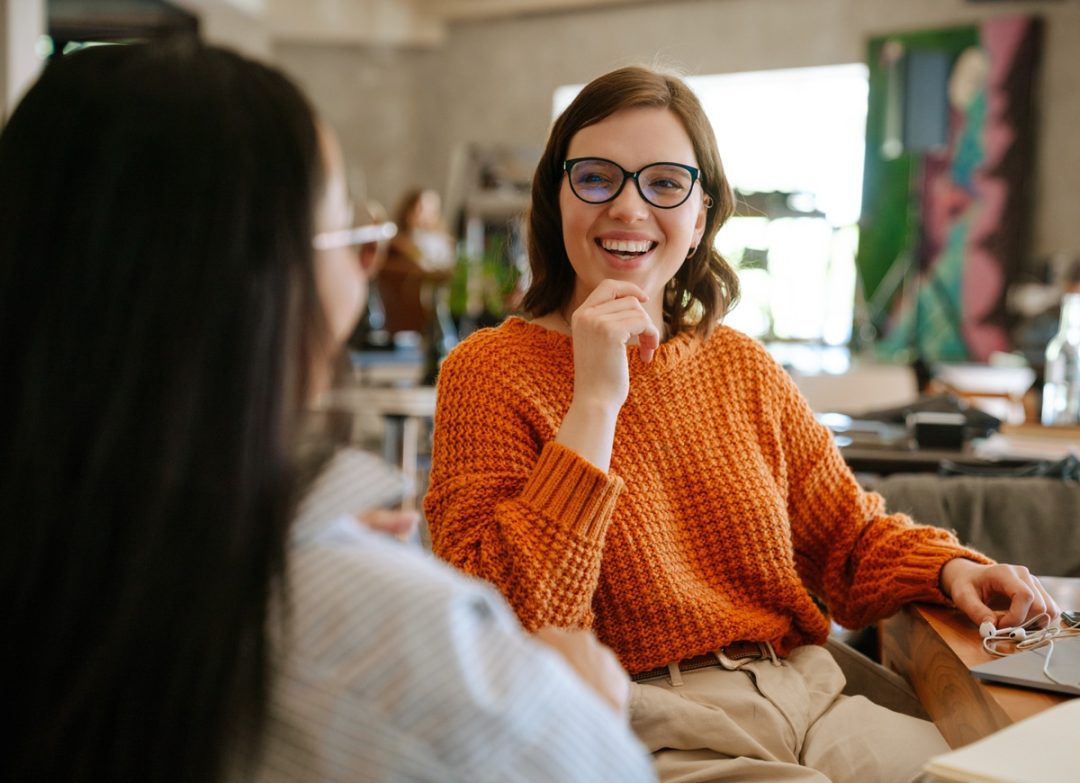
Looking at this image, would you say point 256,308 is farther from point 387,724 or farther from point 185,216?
point 387,724

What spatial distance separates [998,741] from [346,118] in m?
8.41

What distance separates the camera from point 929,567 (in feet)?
3.84

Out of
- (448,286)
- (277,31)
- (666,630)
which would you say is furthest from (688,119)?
(277,31)

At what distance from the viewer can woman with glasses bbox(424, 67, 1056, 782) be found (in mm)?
1023

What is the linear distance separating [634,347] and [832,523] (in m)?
0.35

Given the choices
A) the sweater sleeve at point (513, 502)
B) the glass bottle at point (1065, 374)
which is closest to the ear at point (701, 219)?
the sweater sleeve at point (513, 502)

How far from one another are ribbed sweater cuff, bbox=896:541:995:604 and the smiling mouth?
0.50 metres

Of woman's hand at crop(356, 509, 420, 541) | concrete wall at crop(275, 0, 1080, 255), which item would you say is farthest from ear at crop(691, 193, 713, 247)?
concrete wall at crop(275, 0, 1080, 255)

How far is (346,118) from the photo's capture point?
848 cm

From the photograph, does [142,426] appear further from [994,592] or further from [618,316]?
[994,592]

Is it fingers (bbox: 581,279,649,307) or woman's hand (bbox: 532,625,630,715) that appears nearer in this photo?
woman's hand (bbox: 532,625,630,715)

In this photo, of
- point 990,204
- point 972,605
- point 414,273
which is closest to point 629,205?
point 972,605

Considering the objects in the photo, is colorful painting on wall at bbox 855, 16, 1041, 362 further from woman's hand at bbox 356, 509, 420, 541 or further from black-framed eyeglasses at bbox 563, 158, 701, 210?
woman's hand at bbox 356, 509, 420, 541

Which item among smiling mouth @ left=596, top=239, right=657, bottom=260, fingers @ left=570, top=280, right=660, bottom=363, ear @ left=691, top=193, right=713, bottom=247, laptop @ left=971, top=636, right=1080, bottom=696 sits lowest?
laptop @ left=971, top=636, right=1080, bottom=696
